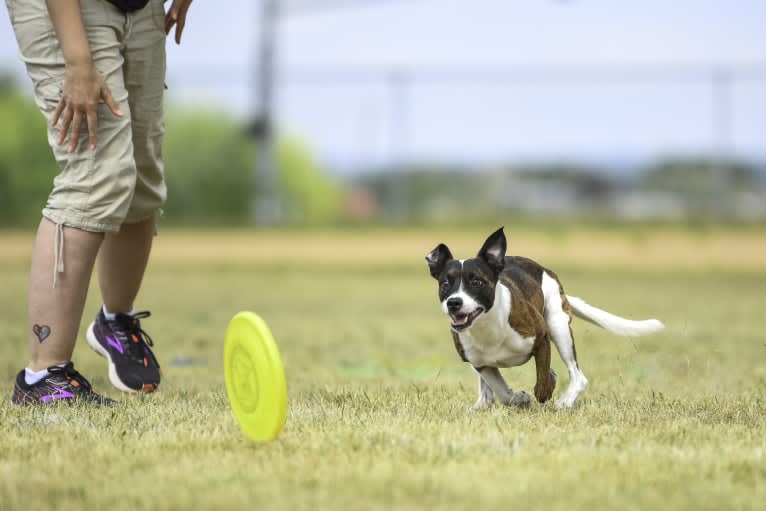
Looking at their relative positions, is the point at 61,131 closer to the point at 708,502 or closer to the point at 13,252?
the point at 708,502

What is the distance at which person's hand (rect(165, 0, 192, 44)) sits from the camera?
457cm

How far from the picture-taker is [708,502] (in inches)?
103

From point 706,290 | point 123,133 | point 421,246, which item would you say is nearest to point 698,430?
point 123,133

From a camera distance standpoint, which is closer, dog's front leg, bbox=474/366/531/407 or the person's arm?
the person's arm

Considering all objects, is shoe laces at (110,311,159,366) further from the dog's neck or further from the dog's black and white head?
the dog's neck

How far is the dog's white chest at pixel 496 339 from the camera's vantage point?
406cm

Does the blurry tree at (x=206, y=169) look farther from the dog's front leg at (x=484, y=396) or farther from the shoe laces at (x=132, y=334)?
the dog's front leg at (x=484, y=396)

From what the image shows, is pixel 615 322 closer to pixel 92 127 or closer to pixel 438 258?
pixel 438 258

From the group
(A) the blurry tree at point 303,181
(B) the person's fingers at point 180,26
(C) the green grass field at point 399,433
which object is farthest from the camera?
(A) the blurry tree at point 303,181

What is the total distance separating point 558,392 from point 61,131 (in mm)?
2489

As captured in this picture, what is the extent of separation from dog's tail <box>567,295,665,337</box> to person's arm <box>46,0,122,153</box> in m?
2.13

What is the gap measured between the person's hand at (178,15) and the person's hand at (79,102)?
0.69 meters

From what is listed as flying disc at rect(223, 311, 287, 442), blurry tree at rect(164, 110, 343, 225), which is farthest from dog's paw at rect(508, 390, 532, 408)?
blurry tree at rect(164, 110, 343, 225)

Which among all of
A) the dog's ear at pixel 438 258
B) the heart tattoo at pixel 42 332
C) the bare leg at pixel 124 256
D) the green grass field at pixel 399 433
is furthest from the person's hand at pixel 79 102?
the dog's ear at pixel 438 258
